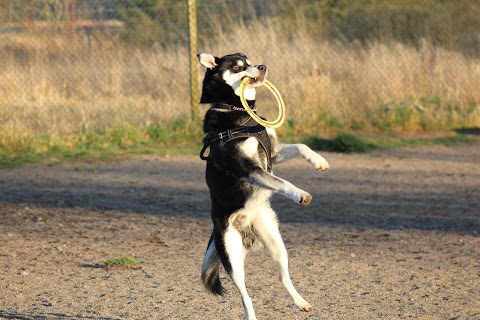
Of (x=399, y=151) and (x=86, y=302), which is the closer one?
(x=86, y=302)

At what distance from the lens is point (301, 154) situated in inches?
175

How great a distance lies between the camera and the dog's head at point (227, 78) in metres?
4.49

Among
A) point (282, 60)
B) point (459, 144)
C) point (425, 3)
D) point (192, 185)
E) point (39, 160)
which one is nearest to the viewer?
point (192, 185)

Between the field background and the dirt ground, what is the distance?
139 cm

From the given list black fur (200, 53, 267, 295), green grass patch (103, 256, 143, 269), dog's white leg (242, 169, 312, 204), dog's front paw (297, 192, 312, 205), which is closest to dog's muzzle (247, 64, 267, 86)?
black fur (200, 53, 267, 295)

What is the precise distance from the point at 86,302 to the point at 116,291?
0.87 ft

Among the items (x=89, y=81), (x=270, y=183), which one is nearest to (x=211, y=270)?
(x=270, y=183)

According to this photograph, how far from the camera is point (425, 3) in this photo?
13.7 metres

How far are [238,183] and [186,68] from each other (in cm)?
731

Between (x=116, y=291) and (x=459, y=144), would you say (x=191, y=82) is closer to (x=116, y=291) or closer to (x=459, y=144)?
(x=459, y=144)

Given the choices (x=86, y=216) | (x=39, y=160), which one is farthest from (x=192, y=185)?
(x=39, y=160)

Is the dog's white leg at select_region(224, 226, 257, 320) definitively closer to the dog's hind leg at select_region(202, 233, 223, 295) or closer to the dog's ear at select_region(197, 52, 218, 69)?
the dog's hind leg at select_region(202, 233, 223, 295)

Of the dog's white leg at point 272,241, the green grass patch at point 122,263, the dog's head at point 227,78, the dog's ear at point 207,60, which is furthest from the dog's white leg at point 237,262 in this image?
the green grass patch at point 122,263

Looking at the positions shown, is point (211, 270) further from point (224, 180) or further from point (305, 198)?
point (305, 198)
